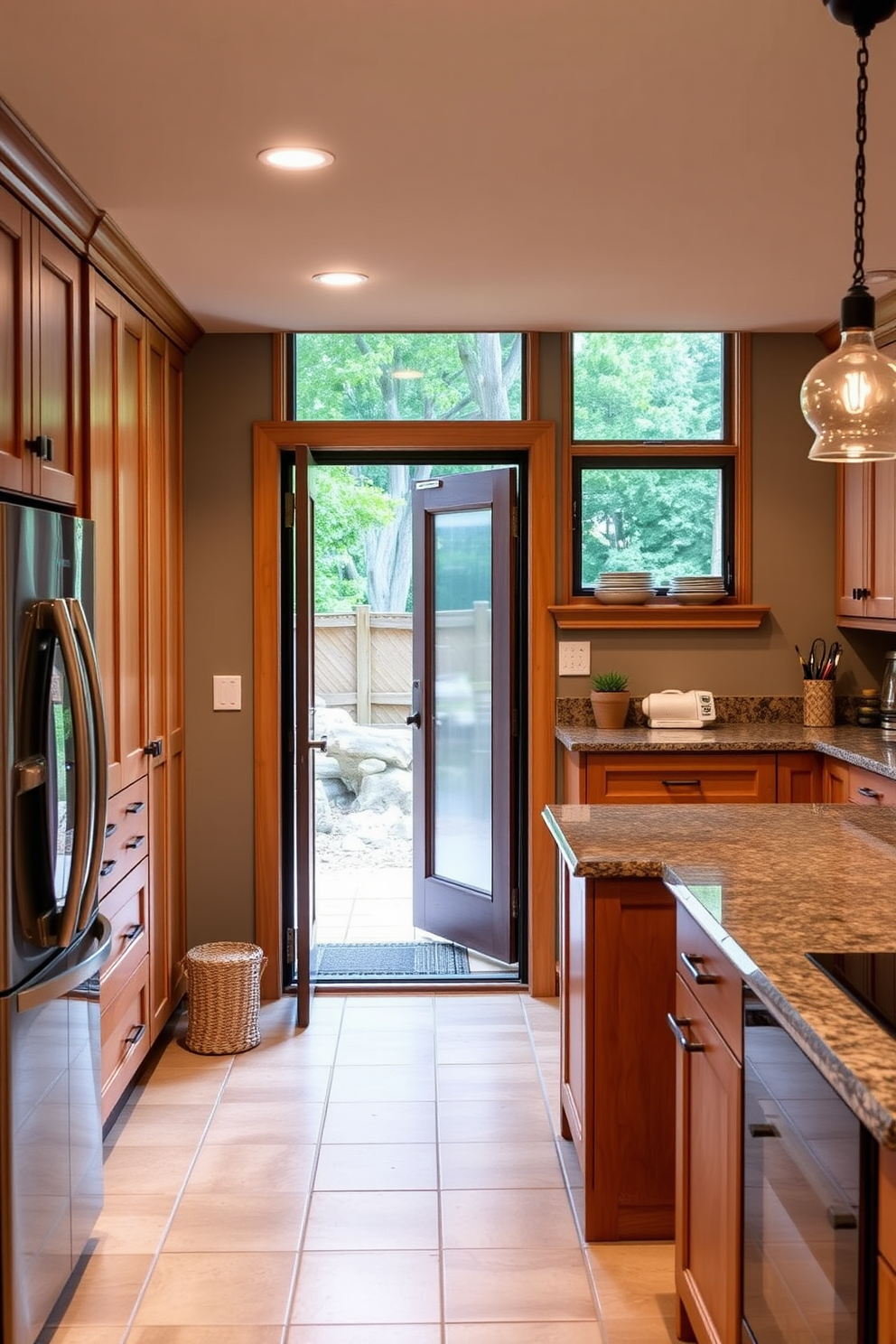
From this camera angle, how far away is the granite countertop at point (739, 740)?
399cm

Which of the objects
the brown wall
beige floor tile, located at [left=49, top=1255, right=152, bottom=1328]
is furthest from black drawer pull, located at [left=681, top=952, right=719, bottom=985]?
the brown wall

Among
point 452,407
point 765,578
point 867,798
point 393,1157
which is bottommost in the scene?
point 393,1157

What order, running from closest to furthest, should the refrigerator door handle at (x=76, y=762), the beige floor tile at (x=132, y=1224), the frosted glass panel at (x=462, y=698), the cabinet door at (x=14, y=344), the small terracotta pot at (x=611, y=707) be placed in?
the refrigerator door handle at (x=76, y=762) < the cabinet door at (x=14, y=344) < the beige floor tile at (x=132, y=1224) < the small terracotta pot at (x=611, y=707) < the frosted glass panel at (x=462, y=698)

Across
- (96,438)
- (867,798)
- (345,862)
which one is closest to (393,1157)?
(867,798)

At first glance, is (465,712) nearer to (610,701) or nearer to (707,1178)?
(610,701)

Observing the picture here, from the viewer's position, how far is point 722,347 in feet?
15.4

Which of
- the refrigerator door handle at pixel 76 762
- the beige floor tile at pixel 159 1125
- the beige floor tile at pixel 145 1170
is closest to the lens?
the refrigerator door handle at pixel 76 762

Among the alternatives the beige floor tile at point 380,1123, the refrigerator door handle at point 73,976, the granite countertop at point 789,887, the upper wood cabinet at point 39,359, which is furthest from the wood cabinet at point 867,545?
the refrigerator door handle at point 73,976

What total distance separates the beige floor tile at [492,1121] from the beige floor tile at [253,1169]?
394 millimetres

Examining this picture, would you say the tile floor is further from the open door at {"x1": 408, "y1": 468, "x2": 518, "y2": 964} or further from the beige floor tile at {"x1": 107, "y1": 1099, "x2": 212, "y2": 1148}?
the open door at {"x1": 408, "y1": 468, "x2": 518, "y2": 964}

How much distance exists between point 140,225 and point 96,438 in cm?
55

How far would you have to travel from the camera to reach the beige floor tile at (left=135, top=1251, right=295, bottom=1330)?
253cm

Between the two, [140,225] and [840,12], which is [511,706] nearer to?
[140,225]

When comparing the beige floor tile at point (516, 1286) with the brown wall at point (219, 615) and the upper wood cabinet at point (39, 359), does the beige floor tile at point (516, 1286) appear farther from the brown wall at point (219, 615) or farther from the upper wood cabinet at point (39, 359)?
the brown wall at point (219, 615)
